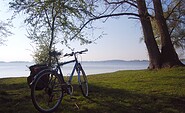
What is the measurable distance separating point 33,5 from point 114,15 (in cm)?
629

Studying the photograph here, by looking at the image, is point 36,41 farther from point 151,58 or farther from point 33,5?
point 151,58

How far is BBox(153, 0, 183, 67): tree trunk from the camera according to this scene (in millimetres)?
14328

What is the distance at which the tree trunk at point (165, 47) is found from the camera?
14328 millimetres

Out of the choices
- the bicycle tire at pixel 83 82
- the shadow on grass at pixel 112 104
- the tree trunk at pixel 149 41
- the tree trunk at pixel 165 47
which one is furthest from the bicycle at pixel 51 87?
the tree trunk at pixel 165 47

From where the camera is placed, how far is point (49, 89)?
5.07 metres

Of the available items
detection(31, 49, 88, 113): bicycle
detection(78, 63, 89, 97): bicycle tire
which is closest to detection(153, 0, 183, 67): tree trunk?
detection(78, 63, 89, 97): bicycle tire

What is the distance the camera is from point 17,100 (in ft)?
20.1

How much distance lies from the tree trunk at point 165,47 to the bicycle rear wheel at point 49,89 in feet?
33.5

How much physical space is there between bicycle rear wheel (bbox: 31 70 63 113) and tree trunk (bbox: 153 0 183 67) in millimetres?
10201

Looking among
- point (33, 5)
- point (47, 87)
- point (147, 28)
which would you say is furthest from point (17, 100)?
point (147, 28)

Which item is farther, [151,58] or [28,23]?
[151,58]

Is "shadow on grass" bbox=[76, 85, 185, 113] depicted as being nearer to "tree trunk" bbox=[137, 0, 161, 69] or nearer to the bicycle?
the bicycle

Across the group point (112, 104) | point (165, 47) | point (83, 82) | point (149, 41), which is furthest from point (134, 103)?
point (165, 47)

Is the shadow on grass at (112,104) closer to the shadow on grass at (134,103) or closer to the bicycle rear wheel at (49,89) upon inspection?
the shadow on grass at (134,103)
